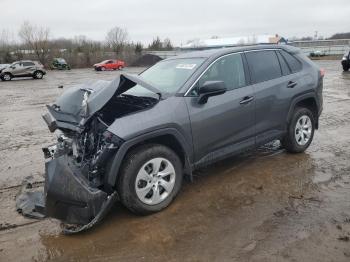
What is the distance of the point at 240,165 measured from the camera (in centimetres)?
596

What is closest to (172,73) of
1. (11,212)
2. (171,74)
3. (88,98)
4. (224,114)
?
(171,74)

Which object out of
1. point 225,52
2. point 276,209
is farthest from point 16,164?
point 276,209

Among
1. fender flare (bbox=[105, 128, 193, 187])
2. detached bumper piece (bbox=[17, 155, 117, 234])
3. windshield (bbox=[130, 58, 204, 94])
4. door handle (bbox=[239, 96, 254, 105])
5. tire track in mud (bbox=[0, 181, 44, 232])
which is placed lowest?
tire track in mud (bbox=[0, 181, 44, 232])

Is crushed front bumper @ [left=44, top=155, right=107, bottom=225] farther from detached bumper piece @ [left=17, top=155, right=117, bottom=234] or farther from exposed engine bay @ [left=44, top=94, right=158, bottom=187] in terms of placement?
exposed engine bay @ [left=44, top=94, right=158, bottom=187]

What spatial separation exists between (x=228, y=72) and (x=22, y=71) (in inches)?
1205

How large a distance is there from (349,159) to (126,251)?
13.5 feet

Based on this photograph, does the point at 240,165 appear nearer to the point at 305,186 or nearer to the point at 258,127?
the point at 258,127

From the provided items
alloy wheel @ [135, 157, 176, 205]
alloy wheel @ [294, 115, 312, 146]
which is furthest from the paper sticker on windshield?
alloy wheel @ [294, 115, 312, 146]

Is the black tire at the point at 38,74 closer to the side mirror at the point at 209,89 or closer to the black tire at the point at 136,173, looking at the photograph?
the side mirror at the point at 209,89

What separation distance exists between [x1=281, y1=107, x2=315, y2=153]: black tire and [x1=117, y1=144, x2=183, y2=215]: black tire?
2451mm

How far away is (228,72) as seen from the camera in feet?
17.4

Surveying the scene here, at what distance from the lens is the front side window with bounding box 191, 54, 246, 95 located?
16.7 ft

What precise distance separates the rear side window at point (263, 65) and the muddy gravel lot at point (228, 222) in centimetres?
136

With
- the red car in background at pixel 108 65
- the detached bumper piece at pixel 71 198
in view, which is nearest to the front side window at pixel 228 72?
the detached bumper piece at pixel 71 198
